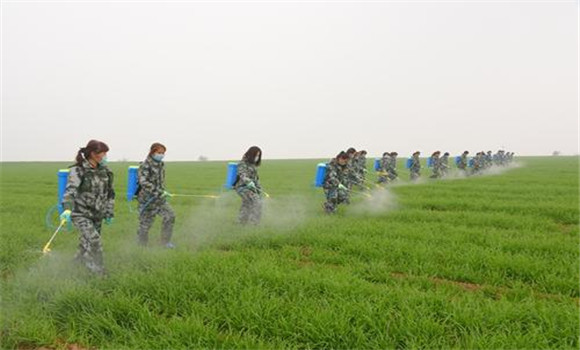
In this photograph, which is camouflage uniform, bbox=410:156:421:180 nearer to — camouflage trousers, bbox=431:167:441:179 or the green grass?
camouflage trousers, bbox=431:167:441:179

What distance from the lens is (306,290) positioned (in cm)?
499

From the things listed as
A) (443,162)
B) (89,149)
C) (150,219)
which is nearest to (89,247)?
(89,149)

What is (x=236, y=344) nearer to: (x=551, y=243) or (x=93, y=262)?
(x=93, y=262)

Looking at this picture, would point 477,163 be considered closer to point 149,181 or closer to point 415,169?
point 415,169

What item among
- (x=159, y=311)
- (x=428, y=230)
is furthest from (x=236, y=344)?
(x=428, y=230)

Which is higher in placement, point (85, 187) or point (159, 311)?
point (85, 187)

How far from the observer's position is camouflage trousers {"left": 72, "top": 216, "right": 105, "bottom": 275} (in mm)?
5700

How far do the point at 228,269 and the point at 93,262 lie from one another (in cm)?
199

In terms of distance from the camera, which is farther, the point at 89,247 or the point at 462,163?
the point at 462,163

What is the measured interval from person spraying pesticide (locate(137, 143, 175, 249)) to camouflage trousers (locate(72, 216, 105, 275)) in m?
1.91

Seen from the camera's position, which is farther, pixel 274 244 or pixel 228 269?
pixel 274 244

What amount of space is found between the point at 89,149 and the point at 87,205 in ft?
2.77

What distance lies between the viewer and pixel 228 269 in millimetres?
5594

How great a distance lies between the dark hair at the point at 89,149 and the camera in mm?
5754
